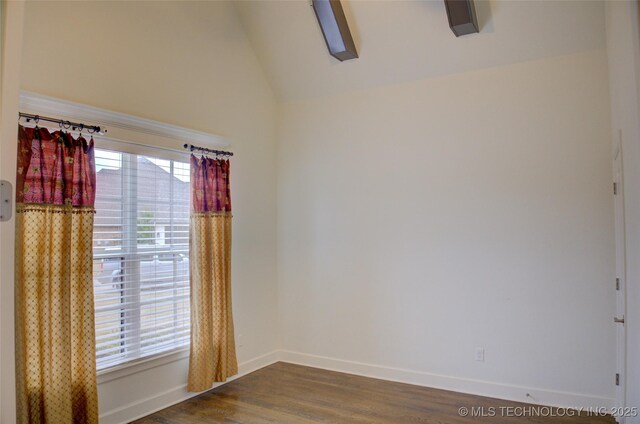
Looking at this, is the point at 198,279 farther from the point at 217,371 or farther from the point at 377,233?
the point at 377,233

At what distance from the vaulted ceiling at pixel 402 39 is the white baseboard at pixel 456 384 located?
2883 millimetres

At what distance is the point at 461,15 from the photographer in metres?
3.62

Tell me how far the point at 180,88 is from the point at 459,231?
289 cm

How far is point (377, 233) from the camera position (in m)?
4.64

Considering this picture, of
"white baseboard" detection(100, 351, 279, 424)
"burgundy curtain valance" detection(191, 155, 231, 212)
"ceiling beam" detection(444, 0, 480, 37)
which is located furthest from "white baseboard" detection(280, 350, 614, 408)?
"ceiling beam" detection(444, 0, 480, 37)

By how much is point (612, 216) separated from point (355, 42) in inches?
108

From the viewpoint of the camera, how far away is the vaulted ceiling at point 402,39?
3.66 m

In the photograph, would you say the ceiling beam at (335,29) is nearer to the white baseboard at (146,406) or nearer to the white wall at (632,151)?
the white wall at (632,151)

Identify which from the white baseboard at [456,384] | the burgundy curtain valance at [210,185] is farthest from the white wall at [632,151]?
the burgundy curtain valance at [210,185]

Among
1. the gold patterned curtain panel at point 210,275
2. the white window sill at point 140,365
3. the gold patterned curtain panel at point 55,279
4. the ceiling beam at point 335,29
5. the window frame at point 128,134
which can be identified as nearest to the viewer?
the gold patterned curtain panel at point 55,279

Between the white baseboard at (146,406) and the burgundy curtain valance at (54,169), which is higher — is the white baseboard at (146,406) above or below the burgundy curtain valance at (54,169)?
below

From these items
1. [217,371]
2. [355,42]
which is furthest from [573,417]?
[355,42]

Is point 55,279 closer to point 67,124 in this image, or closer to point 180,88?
point 67,124

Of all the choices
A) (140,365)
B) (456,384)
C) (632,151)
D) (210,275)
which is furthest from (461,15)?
(140,365)
